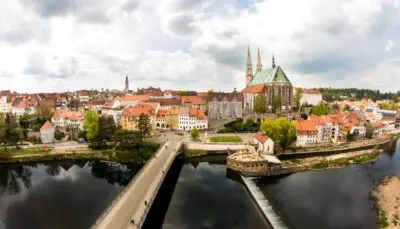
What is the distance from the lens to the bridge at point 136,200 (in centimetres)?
2034

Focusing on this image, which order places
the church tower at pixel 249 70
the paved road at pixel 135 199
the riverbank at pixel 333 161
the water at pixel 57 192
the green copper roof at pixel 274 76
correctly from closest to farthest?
the paved road at pixel 135 199 → the water at pixel 57 192 → the riverbank at pixel 333 161 → the green copper roof at pixel 274 76 → the church tower at pixel 249 70

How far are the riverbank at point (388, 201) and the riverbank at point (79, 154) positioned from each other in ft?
112

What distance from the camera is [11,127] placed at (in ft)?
162

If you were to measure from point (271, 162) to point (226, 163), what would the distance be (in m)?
8.61

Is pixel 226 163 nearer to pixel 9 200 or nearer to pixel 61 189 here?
pixel 61 189

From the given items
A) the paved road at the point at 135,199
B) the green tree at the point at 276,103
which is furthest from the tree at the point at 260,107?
the paved road at the point at 135,199

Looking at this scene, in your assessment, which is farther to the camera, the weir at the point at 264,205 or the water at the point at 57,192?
the water at the point at 57,192

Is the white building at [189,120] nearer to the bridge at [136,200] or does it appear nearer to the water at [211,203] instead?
the water at [211,203]

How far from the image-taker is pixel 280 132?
50.6 metres

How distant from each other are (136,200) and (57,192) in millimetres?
15886

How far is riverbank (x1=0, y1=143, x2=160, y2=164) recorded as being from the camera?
46.5 meters

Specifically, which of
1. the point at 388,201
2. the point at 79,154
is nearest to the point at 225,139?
the point at 79,154

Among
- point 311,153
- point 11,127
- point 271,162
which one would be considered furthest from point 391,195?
point 11,127

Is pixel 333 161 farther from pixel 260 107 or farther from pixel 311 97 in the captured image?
pixel 311 97
